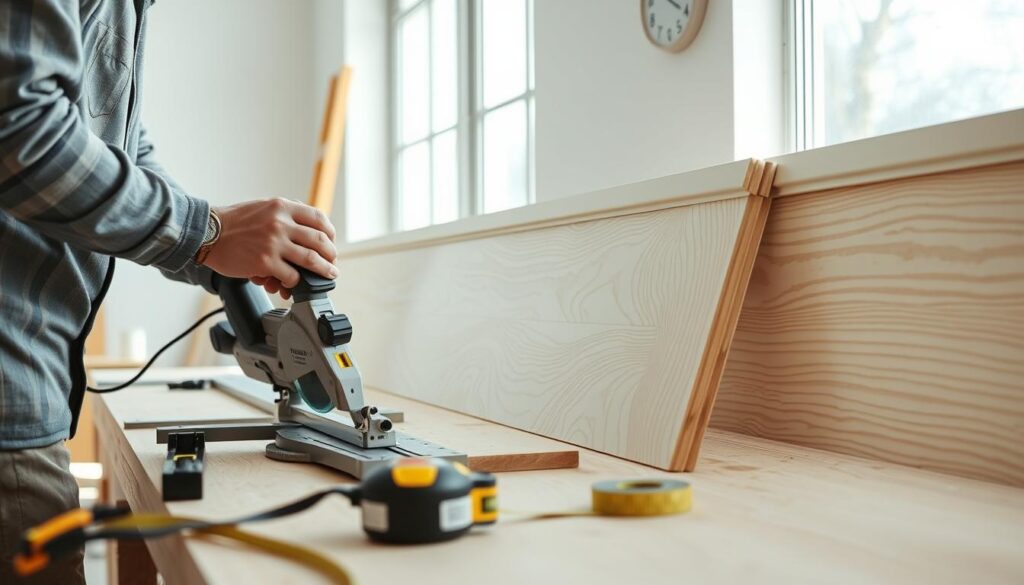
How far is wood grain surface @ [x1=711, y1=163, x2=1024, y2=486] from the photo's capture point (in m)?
0.87

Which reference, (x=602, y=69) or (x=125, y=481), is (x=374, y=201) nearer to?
(x=602, y=69)

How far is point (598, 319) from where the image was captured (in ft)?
4.07

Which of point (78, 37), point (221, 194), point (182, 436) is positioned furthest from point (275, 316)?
point (221, 194)

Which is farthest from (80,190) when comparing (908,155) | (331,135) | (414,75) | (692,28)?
(414,75)

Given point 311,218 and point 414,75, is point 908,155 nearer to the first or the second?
point 311,218

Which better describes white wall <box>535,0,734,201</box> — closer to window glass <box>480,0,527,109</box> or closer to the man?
window glass <box>480,0,527,109</box>

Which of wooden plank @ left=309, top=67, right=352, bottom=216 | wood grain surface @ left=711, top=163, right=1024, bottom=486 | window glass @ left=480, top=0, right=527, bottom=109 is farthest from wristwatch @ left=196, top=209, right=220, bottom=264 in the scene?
wooden plank @ left=309, top=67, right=352, bottom=216

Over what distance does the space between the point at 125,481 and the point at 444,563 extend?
28.0 inches

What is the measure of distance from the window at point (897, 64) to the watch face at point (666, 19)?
0.21m

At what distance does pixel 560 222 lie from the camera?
139 centimetres

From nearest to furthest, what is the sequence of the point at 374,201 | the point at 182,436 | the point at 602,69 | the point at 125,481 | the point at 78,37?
the point at 78,37
the point at 182,436
the point at 125,481
the point at 602,69
the point at 374,201

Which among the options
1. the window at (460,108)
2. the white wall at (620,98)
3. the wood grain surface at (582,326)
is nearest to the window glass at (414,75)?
the window at (460,108)

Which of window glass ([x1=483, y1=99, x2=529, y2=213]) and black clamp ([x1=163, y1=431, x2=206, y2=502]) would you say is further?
window glass ([x1=483, y1=99, x2=529, y2=213])

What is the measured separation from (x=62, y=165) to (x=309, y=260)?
0.82 feet
